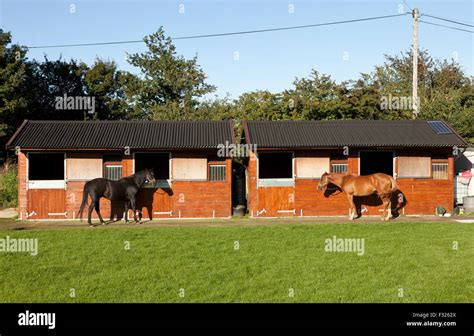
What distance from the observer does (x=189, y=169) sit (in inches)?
819

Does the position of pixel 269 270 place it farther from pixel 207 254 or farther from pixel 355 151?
pixel 355 151

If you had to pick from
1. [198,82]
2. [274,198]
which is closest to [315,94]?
[198,82]

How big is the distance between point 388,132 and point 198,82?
72.9ft

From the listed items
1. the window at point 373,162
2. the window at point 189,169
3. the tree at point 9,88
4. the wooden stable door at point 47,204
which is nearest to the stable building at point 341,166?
the window at point 189,169

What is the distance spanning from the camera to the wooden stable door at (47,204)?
20391 millimetres

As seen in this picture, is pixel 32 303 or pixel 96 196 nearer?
pixel 32 303

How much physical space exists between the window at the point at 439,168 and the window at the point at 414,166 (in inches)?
9.5

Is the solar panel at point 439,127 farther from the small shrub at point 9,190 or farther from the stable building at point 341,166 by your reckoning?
the small shrub at point 9,190

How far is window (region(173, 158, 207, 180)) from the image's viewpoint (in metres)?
20.8

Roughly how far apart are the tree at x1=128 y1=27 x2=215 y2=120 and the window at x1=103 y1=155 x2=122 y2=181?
19.7m

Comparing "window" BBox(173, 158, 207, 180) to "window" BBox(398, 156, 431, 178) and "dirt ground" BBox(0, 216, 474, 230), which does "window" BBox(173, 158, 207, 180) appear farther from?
"window" BBox(398, 156, 431, 178)

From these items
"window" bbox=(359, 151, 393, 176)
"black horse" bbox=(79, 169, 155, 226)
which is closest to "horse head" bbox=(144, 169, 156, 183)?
"black horse" bbox=(79, 169, 155, 226)

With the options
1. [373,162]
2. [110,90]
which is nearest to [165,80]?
[110,90]

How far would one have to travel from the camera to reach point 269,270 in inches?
430
